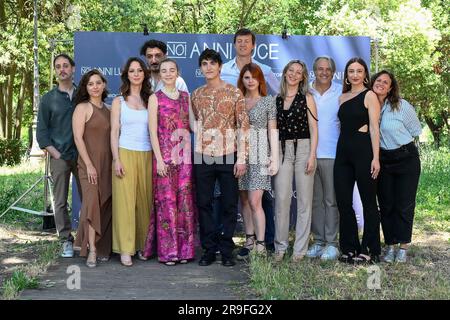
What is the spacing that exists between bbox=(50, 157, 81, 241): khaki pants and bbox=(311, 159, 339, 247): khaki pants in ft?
8.71

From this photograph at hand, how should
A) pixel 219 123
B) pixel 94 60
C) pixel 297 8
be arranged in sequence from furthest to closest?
pixel 297 8 → pixel 94 60 → pixel 219 123

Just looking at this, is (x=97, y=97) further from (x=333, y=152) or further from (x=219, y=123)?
(x=333, y=152)

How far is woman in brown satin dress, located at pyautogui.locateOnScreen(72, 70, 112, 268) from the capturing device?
20.6 feet

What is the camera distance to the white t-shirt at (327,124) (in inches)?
253

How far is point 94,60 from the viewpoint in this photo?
7.80 m

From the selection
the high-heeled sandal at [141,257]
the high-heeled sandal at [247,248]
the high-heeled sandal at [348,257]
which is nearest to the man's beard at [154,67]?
the high-heeled sandal at [141,257]

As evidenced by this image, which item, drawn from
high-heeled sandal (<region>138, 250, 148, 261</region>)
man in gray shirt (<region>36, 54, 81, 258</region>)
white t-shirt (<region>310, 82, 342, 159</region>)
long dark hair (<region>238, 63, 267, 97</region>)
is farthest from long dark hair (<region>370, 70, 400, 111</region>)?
man in gray shirt (<region>36, 54, 81, 258</region>)

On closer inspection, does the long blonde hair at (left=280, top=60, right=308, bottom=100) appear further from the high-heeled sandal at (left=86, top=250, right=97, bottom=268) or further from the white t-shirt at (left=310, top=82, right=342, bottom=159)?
the high-heeled sandal at (left=86, top=250, right=97, bottom=268)

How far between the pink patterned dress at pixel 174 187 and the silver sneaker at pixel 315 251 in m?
1.28

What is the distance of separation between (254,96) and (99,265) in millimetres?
2397

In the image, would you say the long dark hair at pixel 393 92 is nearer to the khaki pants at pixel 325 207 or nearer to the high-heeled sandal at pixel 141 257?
the khaki pants at pixel 325 207

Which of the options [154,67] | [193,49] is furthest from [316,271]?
[193,49]

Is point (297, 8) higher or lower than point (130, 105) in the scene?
higher
